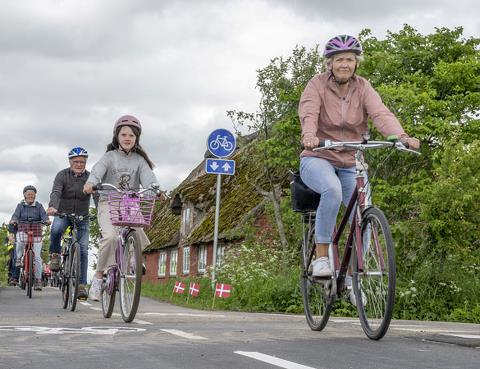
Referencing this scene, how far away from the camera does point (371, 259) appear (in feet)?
20.7

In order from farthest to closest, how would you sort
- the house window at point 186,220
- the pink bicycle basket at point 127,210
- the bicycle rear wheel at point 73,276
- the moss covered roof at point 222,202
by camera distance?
the house window at point 186,220
the moss covered roof at point 222,202
the bicycle rear wheel at point 73,276
the pink bicycle basket at point 127,210

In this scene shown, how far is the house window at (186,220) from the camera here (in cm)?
4775

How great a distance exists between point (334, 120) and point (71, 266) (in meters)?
5.62

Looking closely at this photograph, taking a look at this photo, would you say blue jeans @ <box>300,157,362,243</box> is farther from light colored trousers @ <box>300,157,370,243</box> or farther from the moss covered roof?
the moss covered roof

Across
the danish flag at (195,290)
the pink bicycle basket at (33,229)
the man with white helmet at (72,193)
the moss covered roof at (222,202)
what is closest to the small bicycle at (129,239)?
the man with white helmet at (72,193)

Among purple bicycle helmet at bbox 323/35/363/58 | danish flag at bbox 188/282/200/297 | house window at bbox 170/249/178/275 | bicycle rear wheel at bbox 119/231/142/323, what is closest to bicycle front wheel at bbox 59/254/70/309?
bicycle rear wheel at bbox 119/231/142/323

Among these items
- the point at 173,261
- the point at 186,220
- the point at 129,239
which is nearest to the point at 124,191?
the point at 129,239

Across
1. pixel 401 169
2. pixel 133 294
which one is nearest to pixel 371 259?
pixel 133 294

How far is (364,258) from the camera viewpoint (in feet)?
20.9

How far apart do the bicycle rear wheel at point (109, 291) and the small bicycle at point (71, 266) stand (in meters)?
1.67

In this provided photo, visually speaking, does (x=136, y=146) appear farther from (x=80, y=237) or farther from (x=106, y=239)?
(x=80, y=237)

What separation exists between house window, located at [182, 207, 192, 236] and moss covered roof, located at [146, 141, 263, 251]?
62 cm

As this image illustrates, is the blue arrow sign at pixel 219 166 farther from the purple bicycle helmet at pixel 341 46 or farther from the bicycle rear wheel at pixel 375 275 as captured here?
the bicycle rear wheel at pixel 375 275

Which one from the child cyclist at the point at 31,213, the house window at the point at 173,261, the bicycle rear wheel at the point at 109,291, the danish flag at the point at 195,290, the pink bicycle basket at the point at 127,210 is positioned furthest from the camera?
the house window at the point at 173,261
